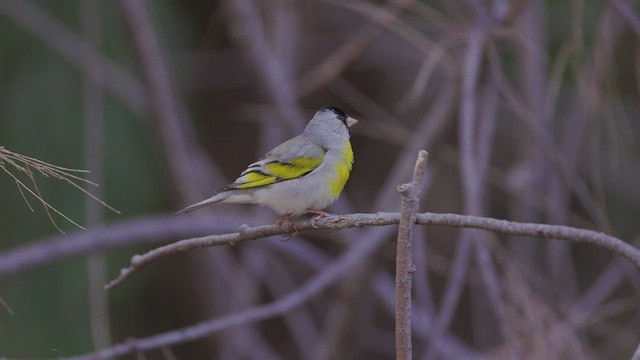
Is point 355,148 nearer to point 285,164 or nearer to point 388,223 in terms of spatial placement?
point 285,164

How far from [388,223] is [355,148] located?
3406mm

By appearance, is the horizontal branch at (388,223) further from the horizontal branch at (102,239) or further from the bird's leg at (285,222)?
the horizontal branch at (102,239)

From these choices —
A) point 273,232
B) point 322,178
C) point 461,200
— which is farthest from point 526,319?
point 461,200

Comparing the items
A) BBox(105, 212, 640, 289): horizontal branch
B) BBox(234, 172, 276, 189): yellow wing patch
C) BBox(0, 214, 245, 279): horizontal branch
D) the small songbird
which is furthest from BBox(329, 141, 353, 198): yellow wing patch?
BBox(0, 214, 245, 279): horizontal branch

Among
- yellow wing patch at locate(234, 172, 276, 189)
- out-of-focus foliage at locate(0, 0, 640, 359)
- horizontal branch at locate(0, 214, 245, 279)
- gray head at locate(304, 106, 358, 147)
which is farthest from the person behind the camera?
out-of-focus foliage at locate(0, 0, 640, 359)

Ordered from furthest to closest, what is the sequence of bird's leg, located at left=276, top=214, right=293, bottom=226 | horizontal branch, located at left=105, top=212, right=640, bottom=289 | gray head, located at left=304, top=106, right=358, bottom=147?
1. gray head, located at left=304, top=106, right=358, bottom=147
2. bird's leg, located at left=276, top=214, right=293, bottom=226
3. horizontal branch, located at left=105, top=212, right=640, bottom=289

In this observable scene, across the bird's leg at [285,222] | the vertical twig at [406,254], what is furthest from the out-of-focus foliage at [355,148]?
the vertical twig at [406,254]

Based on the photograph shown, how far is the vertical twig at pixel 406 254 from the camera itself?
1.41 meters

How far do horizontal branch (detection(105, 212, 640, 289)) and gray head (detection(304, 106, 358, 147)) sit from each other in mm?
596

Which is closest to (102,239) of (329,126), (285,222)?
(329,126)

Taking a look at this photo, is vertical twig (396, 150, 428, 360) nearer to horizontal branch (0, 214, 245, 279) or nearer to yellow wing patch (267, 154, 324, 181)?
yellow wing patch (267, 154, 324, 181)

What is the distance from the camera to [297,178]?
2.28 m

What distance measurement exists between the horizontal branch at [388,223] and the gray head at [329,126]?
0.60 metres

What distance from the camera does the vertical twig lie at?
1.41 m
